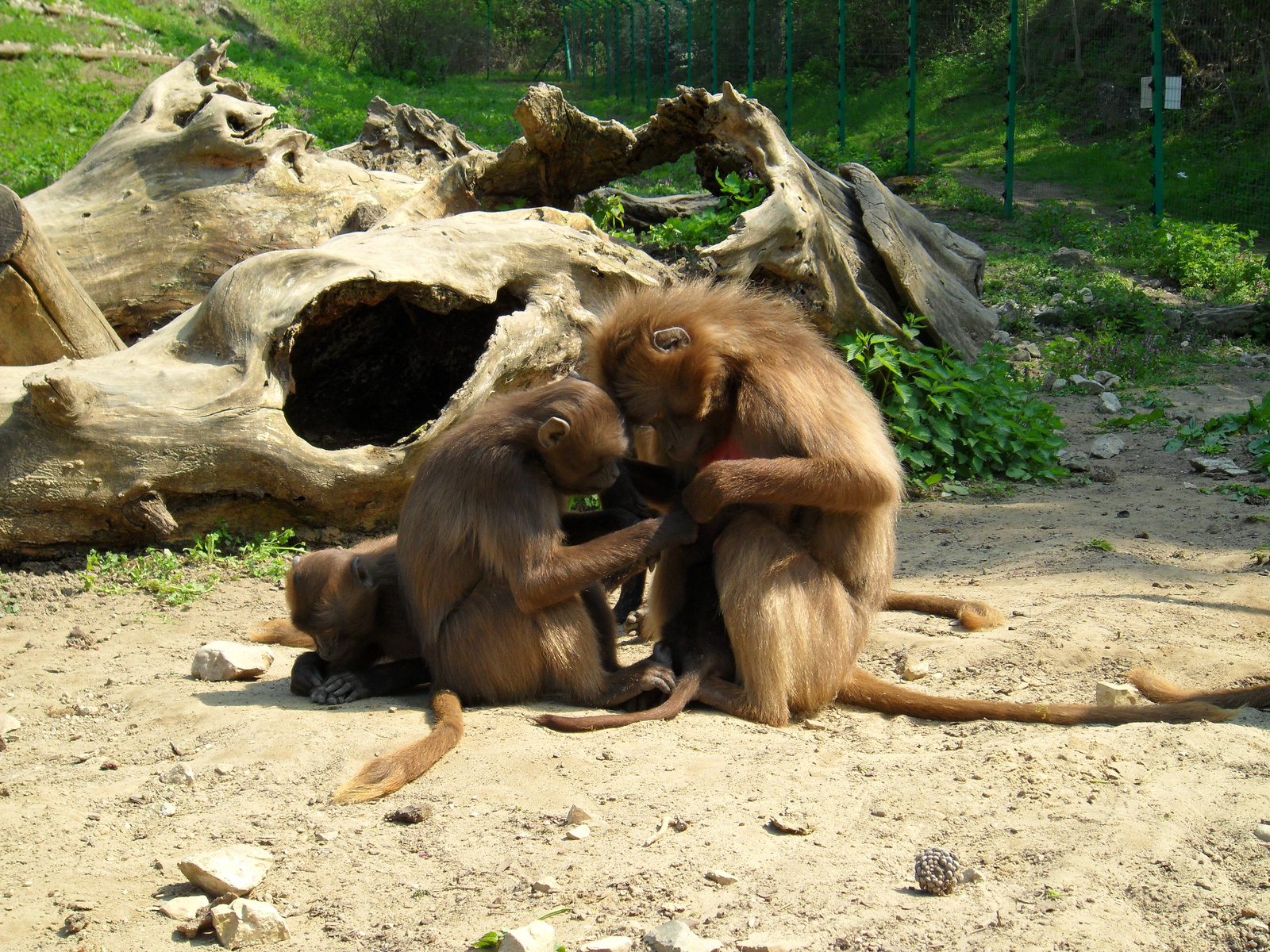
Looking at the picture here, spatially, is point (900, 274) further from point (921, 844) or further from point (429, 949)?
point (429, 949)

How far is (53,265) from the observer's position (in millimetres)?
6027

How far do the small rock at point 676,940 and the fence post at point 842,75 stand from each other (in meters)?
16.5

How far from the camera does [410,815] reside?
3027 mm

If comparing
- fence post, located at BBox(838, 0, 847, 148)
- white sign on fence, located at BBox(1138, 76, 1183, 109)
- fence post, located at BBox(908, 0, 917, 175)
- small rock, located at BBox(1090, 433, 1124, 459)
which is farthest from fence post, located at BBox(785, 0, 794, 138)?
small rock, located at BBox(1090, 433, 1124, 459)

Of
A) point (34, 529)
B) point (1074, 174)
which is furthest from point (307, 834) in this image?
point (1074, 174)

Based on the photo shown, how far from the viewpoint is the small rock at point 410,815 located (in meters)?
3.03

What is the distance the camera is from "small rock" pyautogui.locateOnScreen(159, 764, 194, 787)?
10.9 ft

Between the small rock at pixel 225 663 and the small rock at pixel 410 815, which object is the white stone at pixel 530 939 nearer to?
the small rock at pixel 410 815

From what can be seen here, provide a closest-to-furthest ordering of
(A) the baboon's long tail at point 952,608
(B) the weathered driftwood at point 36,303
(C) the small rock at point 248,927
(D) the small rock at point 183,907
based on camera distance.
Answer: (C) the small rock at point 248,927 < (D) the small rock at point 183,907 < (A) the baboon's long tail at point 952,608 < (B) the weathered driftwood at point 36,303

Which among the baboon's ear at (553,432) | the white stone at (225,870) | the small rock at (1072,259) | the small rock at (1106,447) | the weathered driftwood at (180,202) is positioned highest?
the weathered driftwood at (180,202)

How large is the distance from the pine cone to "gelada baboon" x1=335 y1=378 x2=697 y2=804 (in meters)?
1.59

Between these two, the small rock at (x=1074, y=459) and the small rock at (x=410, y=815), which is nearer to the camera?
the small rock at (x=410, y=815)

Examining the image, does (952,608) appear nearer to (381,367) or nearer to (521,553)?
(521,553)

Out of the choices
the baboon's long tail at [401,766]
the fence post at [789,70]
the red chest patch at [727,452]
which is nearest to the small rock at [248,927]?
the baboon's long tail at [401,766]
